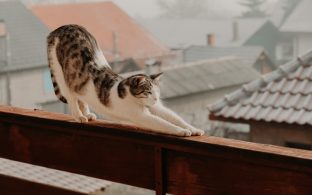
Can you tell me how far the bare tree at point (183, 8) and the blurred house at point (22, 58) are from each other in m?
0.93

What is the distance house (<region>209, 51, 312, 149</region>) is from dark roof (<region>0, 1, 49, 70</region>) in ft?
5.38

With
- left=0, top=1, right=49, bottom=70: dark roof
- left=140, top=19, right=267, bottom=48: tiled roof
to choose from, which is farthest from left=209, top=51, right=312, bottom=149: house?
left=140, top=19, right=267, bottom=48: tiled roof

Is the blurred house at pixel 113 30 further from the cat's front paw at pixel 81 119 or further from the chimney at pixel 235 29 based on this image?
the cat's front paw at pixel 81 119

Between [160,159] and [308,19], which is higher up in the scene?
[308,19]

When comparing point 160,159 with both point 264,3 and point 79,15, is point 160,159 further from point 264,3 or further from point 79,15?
point 264,3

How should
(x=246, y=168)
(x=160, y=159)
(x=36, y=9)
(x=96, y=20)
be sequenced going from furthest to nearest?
1. (x=36, y=9)
2. (x=96, y=20)
3. (x=160, y=159)
4. (x=246, y=168)

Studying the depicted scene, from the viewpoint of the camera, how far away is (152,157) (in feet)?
3.40

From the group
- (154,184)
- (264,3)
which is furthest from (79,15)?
(154,184)

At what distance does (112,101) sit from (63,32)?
0.25 meters

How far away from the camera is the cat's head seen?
104 centimetres

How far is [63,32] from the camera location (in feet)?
4.05

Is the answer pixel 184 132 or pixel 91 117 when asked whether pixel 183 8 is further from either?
pixel 184 132

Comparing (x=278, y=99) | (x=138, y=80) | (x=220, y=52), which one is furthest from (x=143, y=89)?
(x=220, y=52)

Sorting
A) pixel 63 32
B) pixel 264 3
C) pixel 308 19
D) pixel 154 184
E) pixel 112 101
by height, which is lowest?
pixel 154 184
